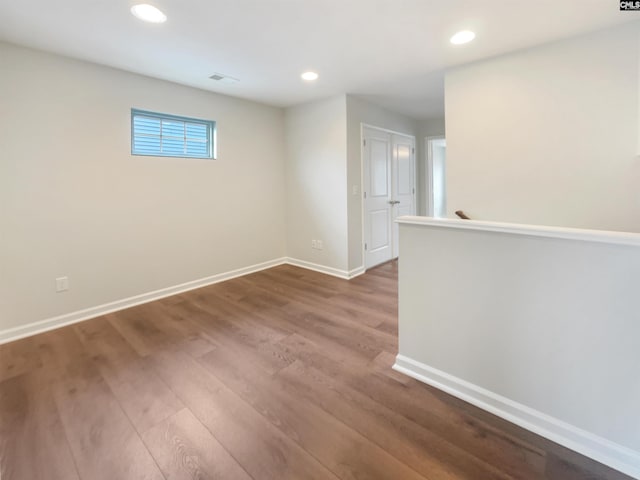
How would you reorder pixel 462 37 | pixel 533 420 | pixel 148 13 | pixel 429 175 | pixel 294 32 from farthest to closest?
pixel 429 175 < pixel 462 37 < pixel 294 32 < pixel 148 13 < pixel 533 420

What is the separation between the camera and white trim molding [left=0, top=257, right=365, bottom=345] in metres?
2.56

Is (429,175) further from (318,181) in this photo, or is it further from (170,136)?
(170,136)

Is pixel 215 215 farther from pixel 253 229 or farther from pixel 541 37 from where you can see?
pixel 541 37

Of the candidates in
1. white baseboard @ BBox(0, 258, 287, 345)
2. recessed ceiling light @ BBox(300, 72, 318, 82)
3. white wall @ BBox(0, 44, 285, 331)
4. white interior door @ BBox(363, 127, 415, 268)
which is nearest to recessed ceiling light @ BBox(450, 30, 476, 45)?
recessed ceiling light @ BBox(300, 72, 318, 82)

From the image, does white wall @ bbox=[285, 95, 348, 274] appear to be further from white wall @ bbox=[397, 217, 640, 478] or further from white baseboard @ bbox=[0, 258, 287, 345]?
white wall @ bbox=[397, 217, 640, 478]

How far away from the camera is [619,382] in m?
1.26

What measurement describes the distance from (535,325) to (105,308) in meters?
3.64

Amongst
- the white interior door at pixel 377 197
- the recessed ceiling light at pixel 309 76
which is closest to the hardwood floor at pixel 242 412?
the white interior door at pixel 377 197

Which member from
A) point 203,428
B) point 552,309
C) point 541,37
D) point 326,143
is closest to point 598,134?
point 541,37

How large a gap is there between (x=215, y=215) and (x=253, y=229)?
2.11ft

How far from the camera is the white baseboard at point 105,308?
2.53 m

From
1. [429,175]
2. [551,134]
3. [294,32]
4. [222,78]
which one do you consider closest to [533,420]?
[551,134]

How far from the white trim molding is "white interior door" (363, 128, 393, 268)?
534mm

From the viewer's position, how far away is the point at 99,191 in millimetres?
2922
